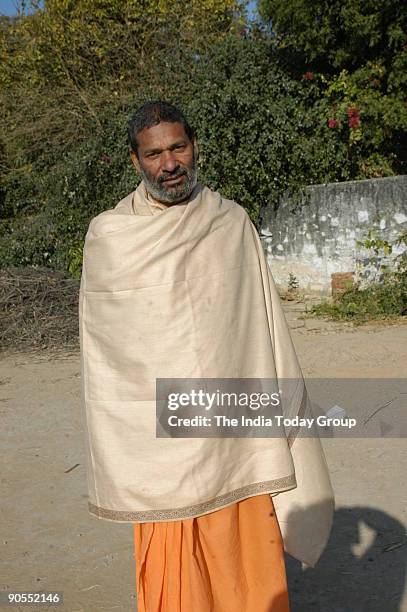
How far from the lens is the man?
7.88 feet

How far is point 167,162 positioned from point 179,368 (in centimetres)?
67

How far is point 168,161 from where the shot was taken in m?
2.49

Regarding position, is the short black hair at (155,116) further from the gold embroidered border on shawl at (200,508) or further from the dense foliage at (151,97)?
the dense foliage at (151,97)

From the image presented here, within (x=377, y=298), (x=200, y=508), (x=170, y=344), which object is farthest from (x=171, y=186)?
(x=377, y=298)

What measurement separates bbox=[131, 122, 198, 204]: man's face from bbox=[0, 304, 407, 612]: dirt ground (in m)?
1.69

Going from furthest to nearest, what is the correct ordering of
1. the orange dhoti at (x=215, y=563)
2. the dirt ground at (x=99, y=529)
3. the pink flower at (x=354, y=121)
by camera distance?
the pink flower at (x=354, y=121) < the dirt ground at (x=99, y=529) < the orange dhoti at (x=215, y=563)

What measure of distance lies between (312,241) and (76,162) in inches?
154

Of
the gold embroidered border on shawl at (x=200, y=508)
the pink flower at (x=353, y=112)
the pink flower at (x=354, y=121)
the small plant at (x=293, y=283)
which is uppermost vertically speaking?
the pink flower at (x=353, y=112)

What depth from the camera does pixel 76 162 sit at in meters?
11.9

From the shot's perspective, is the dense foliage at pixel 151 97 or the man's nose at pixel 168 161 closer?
the man's nose at pixel 168 161

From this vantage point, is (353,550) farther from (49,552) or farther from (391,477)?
(49,552)

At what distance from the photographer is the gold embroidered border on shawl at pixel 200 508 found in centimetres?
238

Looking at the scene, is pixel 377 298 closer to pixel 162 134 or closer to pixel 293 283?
pixel 293 283

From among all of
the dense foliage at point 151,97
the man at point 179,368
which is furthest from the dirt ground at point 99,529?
the dense foliage at point 151,97
